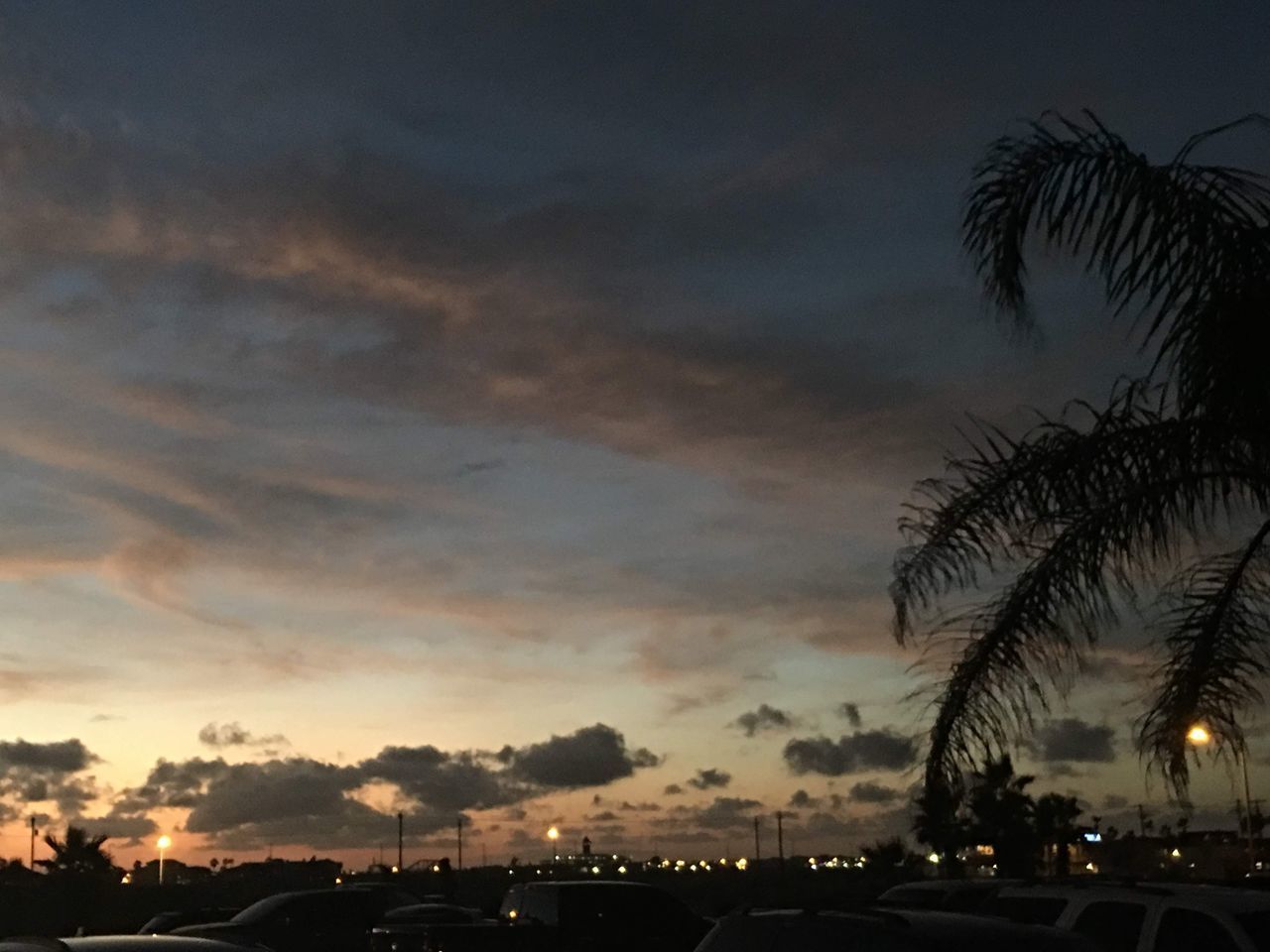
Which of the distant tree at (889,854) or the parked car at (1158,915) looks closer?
the parked car at (1158,915)

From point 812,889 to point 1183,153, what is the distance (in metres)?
40.8

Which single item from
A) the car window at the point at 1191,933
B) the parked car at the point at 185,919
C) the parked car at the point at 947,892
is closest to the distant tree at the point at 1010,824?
the parked car at the point at 185,919

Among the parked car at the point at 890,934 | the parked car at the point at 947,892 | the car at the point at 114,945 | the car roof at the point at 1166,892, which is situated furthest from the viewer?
the parked car at the point at 947,892

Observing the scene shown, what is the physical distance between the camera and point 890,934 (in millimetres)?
7914

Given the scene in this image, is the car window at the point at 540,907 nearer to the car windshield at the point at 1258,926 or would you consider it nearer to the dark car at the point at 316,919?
the dark car at the point at 316,919

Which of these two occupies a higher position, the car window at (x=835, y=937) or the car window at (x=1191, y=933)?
the car window at (x=835, y=937)

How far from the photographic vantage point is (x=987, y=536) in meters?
10.4

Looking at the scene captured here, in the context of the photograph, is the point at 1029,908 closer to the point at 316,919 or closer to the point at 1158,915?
the point at 1158,915

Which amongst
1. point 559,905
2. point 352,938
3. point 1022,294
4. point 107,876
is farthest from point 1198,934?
point 107,876

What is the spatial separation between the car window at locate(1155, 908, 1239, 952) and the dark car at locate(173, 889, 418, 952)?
16042mm

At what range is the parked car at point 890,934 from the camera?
7.72 meters

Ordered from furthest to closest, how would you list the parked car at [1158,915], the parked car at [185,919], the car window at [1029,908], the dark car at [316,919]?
the parked car at [185,919], the dark car at [316,919], the car window at [1029,908], the parked car at [1158,915]

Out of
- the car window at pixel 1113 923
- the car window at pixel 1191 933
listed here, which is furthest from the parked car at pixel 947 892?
the car window at pixel 1191 933

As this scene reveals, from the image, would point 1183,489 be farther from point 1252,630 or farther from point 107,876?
point 107,876
